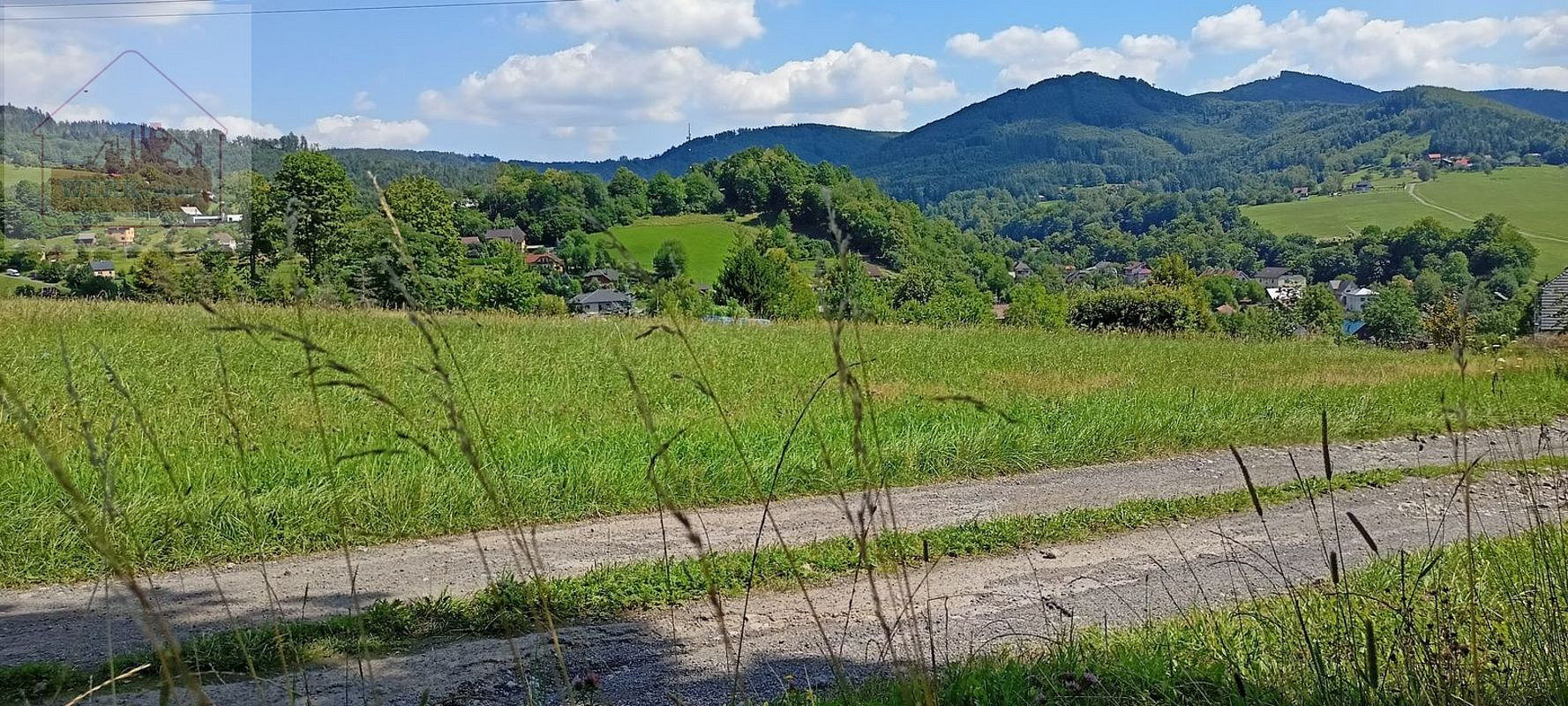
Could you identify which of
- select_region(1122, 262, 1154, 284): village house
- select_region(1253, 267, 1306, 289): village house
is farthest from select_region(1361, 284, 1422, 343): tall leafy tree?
select_region(1122, 262, 1154, 284): village house

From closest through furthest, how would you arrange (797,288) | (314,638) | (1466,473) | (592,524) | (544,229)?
1. (1466,473)
2. (314,638)
3. (592,524)
4. (797,288)
5. (544,229)

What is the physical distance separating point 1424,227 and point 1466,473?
103 m

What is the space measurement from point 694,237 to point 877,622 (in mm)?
89713

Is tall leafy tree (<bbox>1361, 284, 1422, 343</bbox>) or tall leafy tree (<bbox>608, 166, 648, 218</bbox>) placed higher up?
tall leafy tree (<bbox>608, 166, 648, 218</bbox>)

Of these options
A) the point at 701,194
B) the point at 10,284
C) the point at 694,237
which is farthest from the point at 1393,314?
the point at 701,194

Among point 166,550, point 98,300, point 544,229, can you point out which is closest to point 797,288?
point 544,229

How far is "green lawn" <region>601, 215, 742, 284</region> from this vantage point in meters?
80.7

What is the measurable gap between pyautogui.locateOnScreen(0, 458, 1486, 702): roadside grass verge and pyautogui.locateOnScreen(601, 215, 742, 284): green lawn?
6740cm

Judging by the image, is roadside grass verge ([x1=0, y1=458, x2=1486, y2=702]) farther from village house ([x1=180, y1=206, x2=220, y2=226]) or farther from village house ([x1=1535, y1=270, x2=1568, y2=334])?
village house ([x1=180, y1=206, x2=220, y2=226])

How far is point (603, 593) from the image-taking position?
18.3 ft

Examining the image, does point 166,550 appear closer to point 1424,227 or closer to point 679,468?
point 679,468

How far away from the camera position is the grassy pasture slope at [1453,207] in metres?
118

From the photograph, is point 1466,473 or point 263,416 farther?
point 263,416

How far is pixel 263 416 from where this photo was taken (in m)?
9.75
